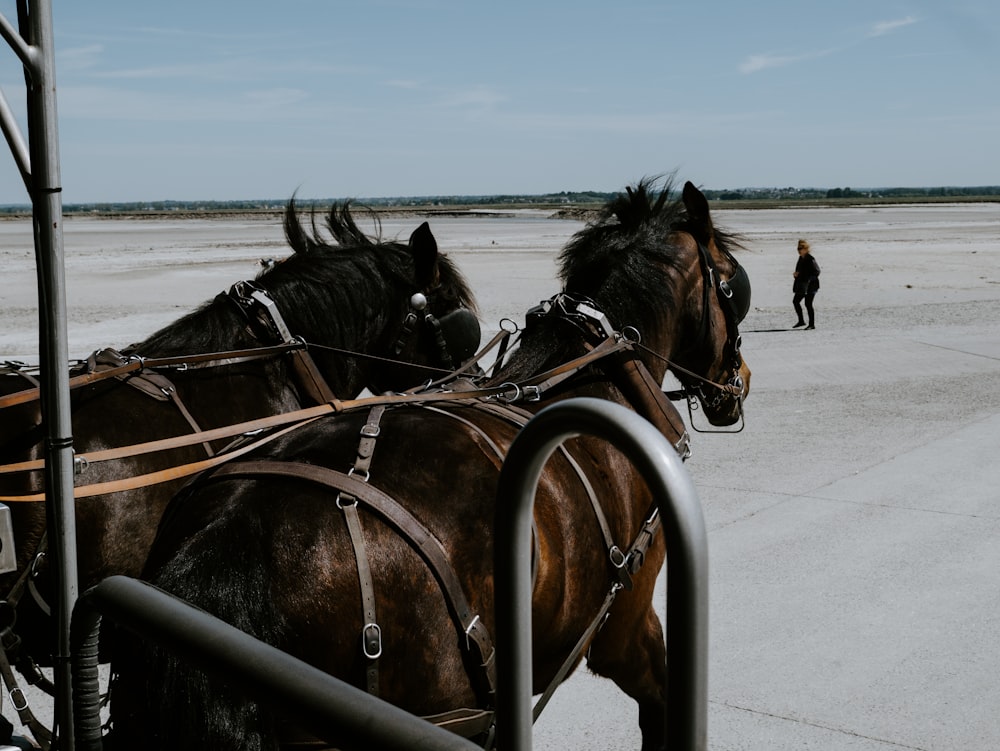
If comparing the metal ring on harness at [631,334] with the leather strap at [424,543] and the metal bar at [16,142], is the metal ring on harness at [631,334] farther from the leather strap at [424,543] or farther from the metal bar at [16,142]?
the metal bar at [16,142]

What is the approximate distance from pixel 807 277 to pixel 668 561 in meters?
17.6

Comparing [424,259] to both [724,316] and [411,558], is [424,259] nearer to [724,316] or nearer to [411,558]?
[724,316]

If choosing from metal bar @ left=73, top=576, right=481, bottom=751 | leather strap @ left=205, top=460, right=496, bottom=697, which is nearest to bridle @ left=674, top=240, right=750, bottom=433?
leather strap @ left=205, top=460, right=496, bottom=697

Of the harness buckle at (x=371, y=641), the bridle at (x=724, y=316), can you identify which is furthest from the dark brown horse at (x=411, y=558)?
the bridle at (x=724, y=316)

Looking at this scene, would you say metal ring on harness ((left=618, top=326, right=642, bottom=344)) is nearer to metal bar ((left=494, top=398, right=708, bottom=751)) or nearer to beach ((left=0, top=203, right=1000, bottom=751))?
beach ((left=0, top=203, right=1000, bottom=751))

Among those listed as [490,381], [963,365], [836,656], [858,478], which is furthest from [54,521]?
[963,365]

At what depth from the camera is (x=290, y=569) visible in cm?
238

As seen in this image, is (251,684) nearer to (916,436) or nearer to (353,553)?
(353,553)

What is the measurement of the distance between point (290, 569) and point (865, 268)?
31552mm

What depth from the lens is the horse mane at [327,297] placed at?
4578 millimetres

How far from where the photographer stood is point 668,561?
117 centimetres

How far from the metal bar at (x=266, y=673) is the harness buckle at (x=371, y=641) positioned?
0.72m

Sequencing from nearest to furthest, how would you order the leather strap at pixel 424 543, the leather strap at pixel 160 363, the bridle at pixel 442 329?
the leather strap at pixel 424 543 < the leather strap at pixel 160 363 < the bridle at pixel 442 329

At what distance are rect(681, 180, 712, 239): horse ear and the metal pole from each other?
2806mm
